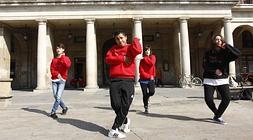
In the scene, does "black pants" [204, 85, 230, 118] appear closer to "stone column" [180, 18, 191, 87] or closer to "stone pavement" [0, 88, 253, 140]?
"stone pavement" [0, 88, 253, 140]

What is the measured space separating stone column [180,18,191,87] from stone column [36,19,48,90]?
34.6 feet

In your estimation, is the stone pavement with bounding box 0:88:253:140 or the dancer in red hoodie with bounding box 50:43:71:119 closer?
the stone pavement with bounding box 0:88:253:140

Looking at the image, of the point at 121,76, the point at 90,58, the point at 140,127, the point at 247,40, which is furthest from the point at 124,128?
the point at 247,40

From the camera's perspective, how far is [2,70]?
79.7 ft

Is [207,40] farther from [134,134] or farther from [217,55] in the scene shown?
[134,134]

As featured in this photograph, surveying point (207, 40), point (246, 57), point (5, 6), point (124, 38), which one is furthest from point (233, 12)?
point (124, 38)

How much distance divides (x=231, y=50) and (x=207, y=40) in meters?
23.2

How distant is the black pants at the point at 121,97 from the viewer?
5555 millimetres

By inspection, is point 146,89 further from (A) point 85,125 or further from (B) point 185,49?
(B) point 185,49

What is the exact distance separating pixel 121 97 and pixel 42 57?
1809 cm

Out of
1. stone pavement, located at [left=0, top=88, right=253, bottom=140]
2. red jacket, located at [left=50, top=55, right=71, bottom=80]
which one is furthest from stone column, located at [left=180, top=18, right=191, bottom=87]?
red jacket, located at [left=50, top=55, right=71, bottom=80]

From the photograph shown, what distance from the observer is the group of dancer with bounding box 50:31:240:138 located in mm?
5590

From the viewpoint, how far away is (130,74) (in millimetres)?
5730

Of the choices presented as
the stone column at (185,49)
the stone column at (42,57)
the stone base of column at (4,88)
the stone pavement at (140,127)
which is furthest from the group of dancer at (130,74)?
the stone column at (185,49)
